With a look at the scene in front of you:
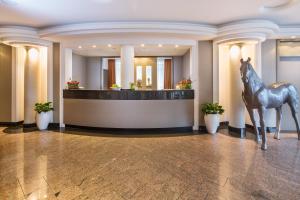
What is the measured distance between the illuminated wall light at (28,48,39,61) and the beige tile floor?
8.58ft

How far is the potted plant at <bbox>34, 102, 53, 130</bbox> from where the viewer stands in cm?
616

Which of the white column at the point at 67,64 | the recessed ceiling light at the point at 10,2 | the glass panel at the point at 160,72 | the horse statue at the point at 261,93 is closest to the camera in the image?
the recessed ceiling light at the point at 10,2

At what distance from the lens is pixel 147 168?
10.7 feet

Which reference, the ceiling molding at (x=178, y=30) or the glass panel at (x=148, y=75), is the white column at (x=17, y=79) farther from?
the glass panel at (x=148, y=75)

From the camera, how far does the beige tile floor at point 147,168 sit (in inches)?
97.7

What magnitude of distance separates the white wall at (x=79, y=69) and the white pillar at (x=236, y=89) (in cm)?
624

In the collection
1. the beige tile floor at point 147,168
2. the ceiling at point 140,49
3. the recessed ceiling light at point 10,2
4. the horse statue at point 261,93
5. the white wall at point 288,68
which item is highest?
the recessed ceiling light at point 10,2

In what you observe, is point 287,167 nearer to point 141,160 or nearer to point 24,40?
point 141,160

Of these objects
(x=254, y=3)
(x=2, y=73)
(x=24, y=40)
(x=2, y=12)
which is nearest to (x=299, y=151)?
(x=254, y=3)

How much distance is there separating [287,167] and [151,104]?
3519 millimetres

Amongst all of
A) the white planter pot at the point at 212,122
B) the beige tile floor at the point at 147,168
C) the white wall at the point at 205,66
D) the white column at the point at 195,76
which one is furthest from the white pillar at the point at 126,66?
the white planter pot at the point at 212,122

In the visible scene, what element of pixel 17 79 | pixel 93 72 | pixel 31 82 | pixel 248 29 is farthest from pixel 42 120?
pixel 248 29

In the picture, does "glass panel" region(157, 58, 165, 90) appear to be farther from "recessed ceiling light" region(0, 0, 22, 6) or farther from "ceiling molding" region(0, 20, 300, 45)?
"recessed ceiling light" region(0, 0, 22, 6)

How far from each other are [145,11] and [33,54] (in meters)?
4.10
